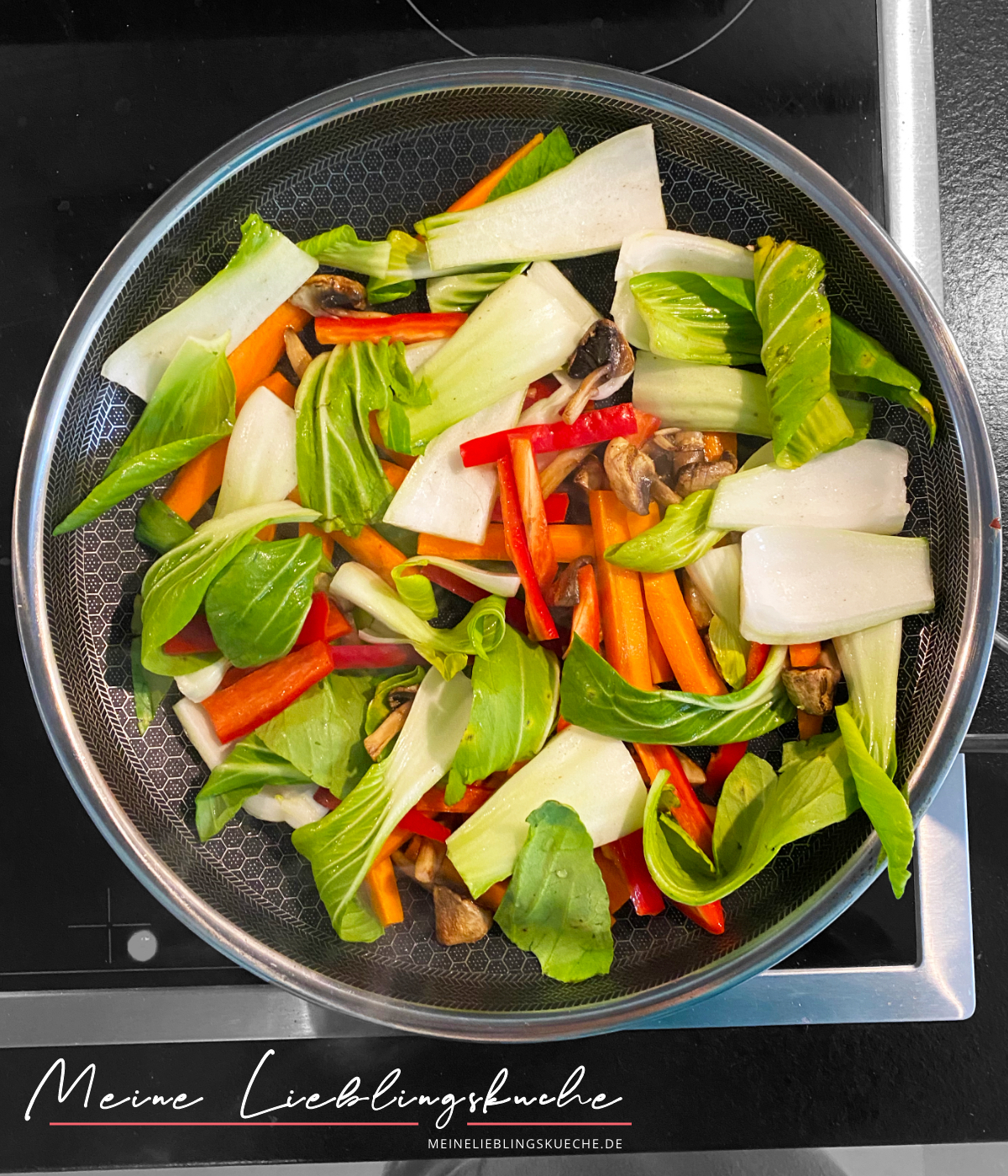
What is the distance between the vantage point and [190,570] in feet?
3.31

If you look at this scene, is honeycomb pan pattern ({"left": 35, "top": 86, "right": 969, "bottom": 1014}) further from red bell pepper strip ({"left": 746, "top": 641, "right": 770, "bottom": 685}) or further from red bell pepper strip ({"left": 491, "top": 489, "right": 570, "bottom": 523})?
red bell pepper strip ({"left": 491, "top": 489, "right": 570, "bottom": 523})

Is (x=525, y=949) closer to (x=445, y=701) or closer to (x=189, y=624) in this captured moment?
(x=445, y=701)

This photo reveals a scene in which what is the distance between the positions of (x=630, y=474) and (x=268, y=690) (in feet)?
1.62

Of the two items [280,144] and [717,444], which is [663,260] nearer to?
[717,444]

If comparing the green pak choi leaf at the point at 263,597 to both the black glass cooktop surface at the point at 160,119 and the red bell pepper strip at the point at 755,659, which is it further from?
the red bell pepper strip at the point at 755,659

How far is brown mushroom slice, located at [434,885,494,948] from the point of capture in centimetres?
107

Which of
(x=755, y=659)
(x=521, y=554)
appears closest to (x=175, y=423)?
(x=521, y=554)

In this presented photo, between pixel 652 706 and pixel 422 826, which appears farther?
pixel 422 826

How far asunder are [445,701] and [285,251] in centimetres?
57

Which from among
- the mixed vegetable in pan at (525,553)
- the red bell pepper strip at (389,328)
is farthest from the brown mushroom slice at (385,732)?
the red bell pepper strip at (389,328)

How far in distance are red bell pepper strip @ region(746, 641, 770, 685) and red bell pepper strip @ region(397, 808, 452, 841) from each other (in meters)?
0.42

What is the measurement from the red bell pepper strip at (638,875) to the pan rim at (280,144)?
89 millimetres

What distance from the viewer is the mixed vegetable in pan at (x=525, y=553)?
100 centimetres

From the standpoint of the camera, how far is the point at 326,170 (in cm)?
110
